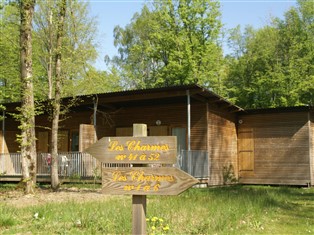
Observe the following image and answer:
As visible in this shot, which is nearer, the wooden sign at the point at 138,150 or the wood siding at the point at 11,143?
the wooden sign at the point at 138,150

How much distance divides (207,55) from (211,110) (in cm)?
1629

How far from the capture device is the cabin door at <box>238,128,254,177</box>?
65.4 ft

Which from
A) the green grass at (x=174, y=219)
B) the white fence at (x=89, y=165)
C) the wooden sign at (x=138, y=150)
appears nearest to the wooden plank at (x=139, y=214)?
the wooden sign at (x=138, y=150)

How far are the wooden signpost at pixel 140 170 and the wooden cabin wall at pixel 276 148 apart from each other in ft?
49.9

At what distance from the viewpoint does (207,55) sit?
33.3m

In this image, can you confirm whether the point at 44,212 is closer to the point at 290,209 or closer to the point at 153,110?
the point at 290,209

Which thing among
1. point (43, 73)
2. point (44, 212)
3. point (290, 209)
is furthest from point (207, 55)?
point (44, 212)

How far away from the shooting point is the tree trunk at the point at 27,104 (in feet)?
40.9

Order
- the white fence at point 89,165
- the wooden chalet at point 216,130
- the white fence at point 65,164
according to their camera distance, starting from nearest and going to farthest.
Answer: the white fence at point 89,165 < the white fence at point 65,164 < the wooden chalet at point 216,130

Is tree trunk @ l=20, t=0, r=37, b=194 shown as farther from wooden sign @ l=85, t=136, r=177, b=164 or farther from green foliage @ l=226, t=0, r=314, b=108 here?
green foliage @ l=226, t=0, r=314, b=108

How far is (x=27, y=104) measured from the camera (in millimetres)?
12742

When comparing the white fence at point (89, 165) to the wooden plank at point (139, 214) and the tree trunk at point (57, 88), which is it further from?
the wooden plank at point (139, 214)

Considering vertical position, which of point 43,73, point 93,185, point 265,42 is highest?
point 265,42

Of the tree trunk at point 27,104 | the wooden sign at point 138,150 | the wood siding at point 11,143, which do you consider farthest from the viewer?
the wood siding at point 11,143
